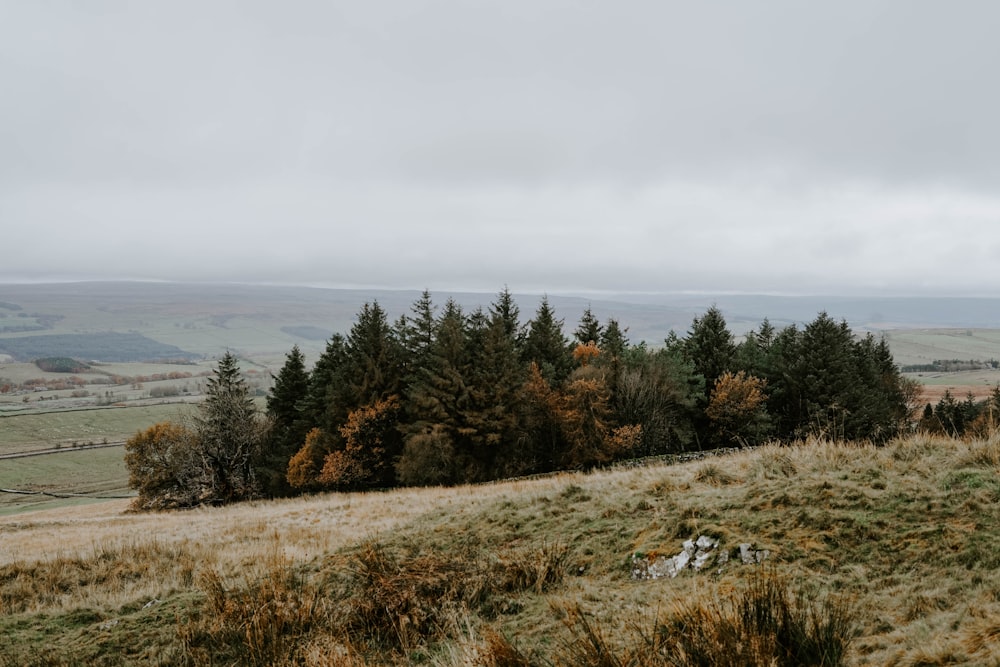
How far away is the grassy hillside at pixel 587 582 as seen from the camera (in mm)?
4145

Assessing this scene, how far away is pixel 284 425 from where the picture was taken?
46.2 meters

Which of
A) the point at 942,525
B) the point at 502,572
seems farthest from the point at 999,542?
the point at 502,572

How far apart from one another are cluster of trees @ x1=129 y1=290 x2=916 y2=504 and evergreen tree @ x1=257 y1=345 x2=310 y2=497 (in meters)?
0.17

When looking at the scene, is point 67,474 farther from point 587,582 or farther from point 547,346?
point 587,582

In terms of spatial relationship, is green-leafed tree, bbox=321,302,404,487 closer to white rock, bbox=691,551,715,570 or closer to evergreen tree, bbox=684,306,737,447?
evergreen tree, bbox=684,306,737,447

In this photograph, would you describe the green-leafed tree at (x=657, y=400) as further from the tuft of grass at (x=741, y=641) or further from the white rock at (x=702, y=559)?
the tuft of grass at (x=741, y=641)

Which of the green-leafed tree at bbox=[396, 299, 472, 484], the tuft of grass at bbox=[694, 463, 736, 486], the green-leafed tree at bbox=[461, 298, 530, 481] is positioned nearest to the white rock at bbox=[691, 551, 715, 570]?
the tuft of grass at bbox=[694, 463, 736, 486]

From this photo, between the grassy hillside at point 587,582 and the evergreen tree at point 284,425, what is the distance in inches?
1234

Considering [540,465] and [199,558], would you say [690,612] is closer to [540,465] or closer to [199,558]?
[199,558]

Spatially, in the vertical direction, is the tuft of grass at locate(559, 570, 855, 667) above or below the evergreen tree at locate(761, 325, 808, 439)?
above

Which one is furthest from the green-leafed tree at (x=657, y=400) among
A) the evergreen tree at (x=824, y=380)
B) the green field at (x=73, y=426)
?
the green field at (x=73, y=426)

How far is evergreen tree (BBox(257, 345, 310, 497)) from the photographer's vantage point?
39.7 metres

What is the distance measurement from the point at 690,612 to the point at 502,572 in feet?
10.8

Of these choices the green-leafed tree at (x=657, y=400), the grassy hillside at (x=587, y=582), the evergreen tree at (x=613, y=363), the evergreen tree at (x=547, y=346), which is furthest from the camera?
the evergreen tree at (x=547, y=346)
